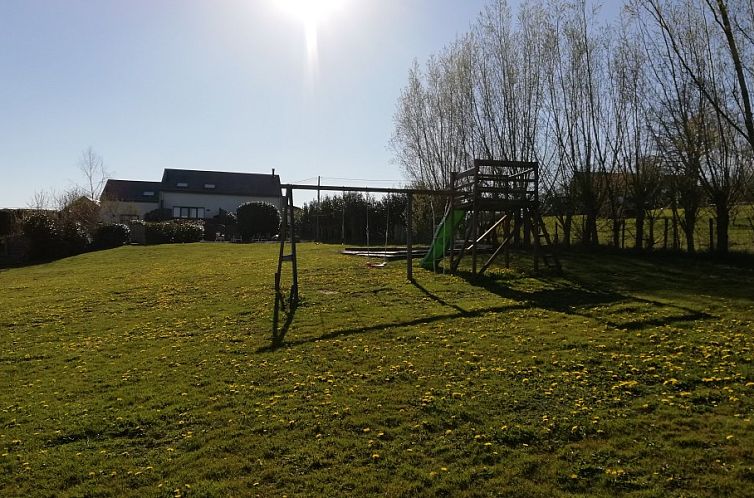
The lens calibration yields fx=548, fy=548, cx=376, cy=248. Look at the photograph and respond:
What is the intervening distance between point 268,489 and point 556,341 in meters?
5.56

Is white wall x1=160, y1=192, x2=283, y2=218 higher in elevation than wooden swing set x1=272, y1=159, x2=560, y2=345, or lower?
higher

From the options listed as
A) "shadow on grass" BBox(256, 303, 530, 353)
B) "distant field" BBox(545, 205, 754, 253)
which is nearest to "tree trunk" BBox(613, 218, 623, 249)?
"distant field" BBox(545, 205, 754, 253)

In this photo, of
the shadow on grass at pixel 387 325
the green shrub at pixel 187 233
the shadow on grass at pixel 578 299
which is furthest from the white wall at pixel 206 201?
the shadow on grass at pixel 387 325

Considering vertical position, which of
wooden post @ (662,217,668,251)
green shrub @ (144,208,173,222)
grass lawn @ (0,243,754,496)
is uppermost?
green shrub @ (144,208,173,222)

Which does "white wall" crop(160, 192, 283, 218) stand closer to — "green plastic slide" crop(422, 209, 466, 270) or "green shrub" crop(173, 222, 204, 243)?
"green shrub" crop(173, 222, 204, 243)

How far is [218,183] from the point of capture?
7138 centimetres

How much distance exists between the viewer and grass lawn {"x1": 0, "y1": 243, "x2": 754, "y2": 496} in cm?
431

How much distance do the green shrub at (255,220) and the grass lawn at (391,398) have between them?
3446cm

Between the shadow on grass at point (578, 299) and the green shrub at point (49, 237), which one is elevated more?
the green shrub at point (49, 237)

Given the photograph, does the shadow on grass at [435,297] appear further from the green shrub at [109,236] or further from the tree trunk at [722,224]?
the green shrub at [109,236]

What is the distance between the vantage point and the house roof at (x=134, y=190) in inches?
2724

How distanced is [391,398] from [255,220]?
42.8 meters

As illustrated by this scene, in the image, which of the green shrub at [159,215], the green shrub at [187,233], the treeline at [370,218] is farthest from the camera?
the green shrub at [159,215]

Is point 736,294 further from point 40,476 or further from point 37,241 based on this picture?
point 37,241
